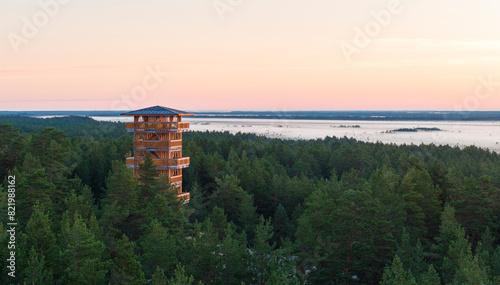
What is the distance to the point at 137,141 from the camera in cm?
4034

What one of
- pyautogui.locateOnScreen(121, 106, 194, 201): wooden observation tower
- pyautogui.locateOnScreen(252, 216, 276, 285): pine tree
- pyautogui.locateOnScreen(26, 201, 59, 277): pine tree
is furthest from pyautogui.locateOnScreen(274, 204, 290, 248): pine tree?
pyautogui.locateOnScreen(26, 201, 59, 277): pine tree

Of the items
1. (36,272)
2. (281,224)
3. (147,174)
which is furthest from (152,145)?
(36,272)

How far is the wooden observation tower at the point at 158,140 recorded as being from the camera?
40188 millimetres

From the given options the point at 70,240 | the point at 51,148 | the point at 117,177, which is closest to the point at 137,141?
the point at 117,177

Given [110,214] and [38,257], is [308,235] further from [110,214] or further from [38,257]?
[38,257]

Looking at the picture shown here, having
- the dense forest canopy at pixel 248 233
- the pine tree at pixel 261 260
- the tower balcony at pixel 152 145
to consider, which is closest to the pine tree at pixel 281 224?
the dense forest canopy at pixel 248 233

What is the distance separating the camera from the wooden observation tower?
4019 cm

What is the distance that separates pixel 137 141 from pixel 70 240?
16912 millimetres

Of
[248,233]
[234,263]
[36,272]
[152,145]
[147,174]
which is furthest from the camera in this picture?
[248,233]

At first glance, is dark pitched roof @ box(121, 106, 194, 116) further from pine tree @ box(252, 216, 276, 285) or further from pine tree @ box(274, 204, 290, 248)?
pine tree @ box(252, 216, 276, 285)

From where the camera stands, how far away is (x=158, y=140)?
40.6 m

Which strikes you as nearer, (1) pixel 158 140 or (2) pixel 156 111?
(1) pixel 158 140

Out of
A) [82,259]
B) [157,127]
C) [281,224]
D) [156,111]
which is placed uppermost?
[156,111]

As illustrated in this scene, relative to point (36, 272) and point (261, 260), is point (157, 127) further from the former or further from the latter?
point (36, 272)
